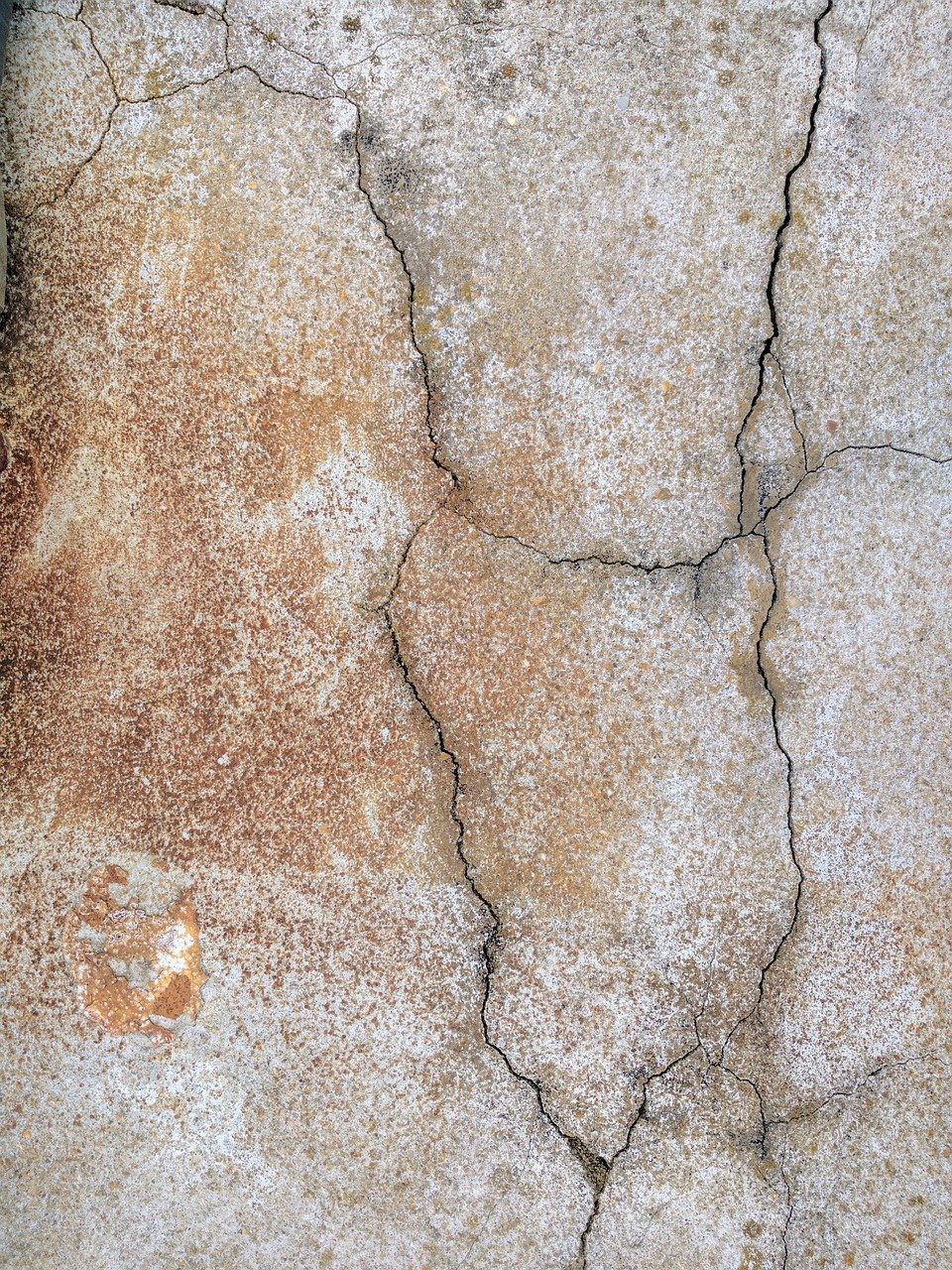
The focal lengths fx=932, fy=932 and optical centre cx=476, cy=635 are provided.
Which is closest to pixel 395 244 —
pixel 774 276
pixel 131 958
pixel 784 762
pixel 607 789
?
pixel 774 276

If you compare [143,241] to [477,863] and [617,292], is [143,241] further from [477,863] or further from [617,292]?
[477,863]

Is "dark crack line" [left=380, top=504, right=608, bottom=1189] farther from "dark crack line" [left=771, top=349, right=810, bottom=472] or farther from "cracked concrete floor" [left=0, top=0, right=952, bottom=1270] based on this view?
"dark crack line" [left=771, top=349, right=810, bottom=472]

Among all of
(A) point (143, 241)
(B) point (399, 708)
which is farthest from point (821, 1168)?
(A) point (143, 241)

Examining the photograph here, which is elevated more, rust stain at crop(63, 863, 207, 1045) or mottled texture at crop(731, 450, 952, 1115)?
mottled texture at crop(731, 450, 952, 1115)

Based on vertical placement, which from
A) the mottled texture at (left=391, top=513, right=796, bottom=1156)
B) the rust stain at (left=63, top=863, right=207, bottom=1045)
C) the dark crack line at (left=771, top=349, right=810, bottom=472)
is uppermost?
the dark crack line at (left=771, top=349, right=810, bottom=472)

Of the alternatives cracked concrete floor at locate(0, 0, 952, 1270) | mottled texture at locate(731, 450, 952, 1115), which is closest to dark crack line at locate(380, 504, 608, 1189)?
cracked concrete floor at locate(0, 0, 952, 1270)

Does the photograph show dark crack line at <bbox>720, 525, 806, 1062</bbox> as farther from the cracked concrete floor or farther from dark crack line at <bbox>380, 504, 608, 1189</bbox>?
dark crack line at <bbox>380, 504, 608, 1189</bbox>

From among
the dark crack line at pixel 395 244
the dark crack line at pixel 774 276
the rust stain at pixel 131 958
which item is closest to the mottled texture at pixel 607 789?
the dark crack line at pixel 774 276
